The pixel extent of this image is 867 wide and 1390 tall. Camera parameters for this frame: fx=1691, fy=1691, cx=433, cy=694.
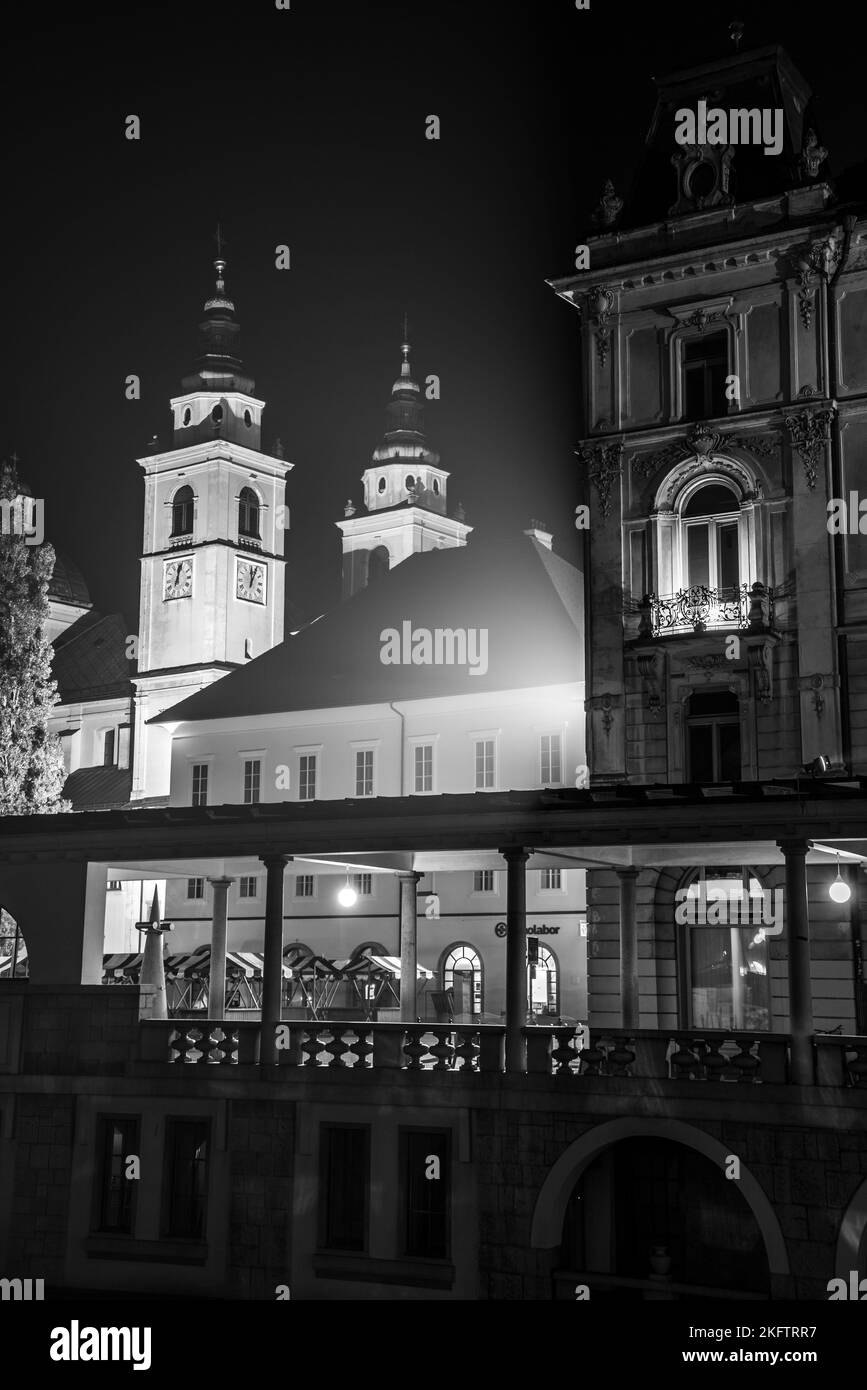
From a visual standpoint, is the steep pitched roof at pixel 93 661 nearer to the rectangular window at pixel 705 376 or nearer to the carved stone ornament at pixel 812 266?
the rectangular window at pixel 705 376

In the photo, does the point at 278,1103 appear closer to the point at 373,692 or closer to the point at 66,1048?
the point at 66,1048

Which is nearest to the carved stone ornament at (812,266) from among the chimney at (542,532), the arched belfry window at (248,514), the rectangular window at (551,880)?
the rectangular window at (551,880)

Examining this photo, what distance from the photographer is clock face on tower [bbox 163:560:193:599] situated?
298ft

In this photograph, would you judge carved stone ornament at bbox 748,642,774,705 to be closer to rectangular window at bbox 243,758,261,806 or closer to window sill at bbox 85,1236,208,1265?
window sill at bbox 85,1236,208,1265

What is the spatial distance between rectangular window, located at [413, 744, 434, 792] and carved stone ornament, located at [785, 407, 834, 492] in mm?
19866

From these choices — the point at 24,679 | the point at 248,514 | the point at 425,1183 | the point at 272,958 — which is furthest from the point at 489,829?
the point at 248,514

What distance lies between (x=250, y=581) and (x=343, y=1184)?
6760 cm

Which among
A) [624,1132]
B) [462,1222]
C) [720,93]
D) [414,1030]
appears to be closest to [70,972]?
[414,1030]

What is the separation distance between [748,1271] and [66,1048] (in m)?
→ 12.0

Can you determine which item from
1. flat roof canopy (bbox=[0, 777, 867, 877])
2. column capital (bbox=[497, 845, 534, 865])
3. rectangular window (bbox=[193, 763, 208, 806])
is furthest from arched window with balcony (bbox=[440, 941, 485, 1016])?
column capital (bbox=[497, 845, 534, 865])

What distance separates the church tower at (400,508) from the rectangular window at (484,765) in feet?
168

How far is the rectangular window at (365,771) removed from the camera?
2154 inches

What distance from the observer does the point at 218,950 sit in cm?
3309

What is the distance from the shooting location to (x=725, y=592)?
37969 mm
